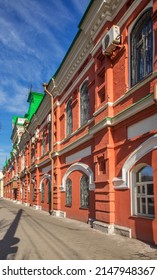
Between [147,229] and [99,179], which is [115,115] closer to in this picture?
[99,179]

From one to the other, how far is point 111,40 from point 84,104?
13.5 ft

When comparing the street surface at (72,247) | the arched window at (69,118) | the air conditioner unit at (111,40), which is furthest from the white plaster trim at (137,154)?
the arched window at (69,118)

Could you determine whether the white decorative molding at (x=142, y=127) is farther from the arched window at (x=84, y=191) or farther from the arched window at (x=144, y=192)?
the arched window at (x=84, y=191)

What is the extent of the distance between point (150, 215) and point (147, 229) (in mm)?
368

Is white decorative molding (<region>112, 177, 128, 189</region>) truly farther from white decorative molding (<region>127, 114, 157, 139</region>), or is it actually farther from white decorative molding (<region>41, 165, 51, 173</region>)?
white decorative molding (<region>41, 165, 51, 173</region>)

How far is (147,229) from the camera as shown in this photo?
717 centimetres

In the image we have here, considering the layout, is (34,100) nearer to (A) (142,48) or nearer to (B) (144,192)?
(A) (142,48)

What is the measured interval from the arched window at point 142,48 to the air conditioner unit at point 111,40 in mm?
506

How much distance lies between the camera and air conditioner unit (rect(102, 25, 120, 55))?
8695 millimetres

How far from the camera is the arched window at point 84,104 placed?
39.9ft

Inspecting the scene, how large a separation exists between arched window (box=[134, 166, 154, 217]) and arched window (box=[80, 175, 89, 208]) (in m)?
3.92

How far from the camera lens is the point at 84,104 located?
1249 centimetres

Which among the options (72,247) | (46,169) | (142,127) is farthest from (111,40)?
(46,169)

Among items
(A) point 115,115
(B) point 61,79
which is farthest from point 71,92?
(A) point 115,115
